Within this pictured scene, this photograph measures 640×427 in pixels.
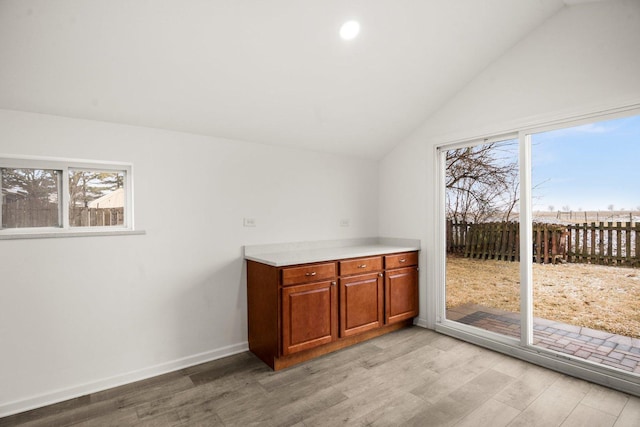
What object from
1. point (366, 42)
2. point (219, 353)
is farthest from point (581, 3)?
point (219, 353)

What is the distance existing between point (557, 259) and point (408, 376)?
5.43ft

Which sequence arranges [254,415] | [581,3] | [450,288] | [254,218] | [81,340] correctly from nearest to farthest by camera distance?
[254,415]
[81,340]
[581,3]
[254,218]
[450,288]

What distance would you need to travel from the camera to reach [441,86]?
339cm

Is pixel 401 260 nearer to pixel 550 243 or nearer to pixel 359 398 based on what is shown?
pixel 550 243

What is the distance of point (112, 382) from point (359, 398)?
1.86m

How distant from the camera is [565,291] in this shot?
292 centimetres

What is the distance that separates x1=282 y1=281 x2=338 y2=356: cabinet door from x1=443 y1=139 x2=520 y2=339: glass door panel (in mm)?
1460

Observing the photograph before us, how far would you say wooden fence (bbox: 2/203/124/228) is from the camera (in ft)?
7.83

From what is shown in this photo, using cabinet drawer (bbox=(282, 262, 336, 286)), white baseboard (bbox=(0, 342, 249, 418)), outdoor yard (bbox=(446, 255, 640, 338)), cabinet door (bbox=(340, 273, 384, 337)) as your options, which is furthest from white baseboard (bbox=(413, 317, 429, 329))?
white baseboard (bbox=(0, 342, 249, 418))

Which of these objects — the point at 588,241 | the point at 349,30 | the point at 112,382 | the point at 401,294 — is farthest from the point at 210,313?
the point at 588,241

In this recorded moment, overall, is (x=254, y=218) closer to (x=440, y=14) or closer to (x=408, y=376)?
(x=408, y=376)

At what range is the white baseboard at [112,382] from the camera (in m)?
2.29

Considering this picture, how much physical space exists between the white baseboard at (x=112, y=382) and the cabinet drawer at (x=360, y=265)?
119 centimetres

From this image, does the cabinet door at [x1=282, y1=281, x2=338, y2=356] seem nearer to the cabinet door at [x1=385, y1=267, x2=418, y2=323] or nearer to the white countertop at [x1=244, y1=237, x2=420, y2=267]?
the white countertop at [x1=244, y1=237, x2=420, y2=267]
